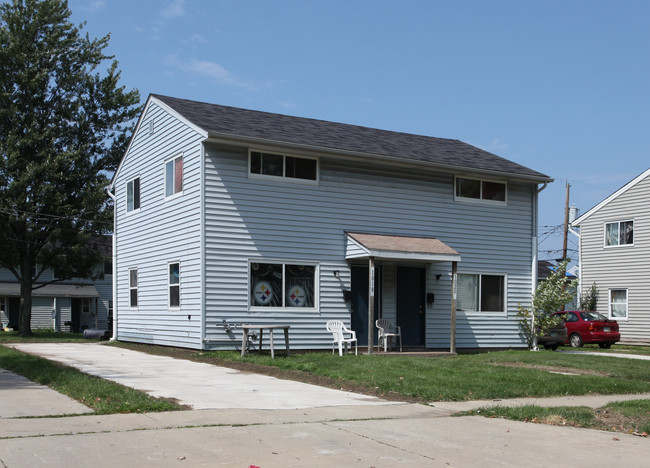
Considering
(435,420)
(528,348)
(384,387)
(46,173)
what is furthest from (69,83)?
(435,420)

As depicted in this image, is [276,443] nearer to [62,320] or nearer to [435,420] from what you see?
[435,420]

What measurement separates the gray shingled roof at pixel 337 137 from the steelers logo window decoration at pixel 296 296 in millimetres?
3621

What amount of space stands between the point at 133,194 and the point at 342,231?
7356 mm

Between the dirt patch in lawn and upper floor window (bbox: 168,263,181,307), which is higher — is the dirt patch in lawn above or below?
below

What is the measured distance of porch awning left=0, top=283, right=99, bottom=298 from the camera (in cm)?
4497

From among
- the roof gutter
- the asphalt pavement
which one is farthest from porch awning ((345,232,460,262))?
the asphalt pavement

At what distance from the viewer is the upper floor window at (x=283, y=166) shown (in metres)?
17.6

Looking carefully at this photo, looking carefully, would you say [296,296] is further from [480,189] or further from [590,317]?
[590,317]

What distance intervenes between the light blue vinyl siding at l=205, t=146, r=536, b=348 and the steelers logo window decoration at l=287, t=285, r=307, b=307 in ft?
0.94

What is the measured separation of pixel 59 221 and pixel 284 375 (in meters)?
22.6

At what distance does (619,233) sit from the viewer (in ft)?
109

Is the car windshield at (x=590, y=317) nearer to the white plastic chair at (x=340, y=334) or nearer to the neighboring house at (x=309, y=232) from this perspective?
the neighboring house at (x=309, y=232)

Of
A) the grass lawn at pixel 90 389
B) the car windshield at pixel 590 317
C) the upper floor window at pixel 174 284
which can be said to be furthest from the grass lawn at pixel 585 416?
the car windshield at pixel 590 317

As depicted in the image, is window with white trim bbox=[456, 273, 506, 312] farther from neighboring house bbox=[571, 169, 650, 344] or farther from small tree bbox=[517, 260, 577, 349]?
neighboring house bbox=[571, 169, 650, 344]
